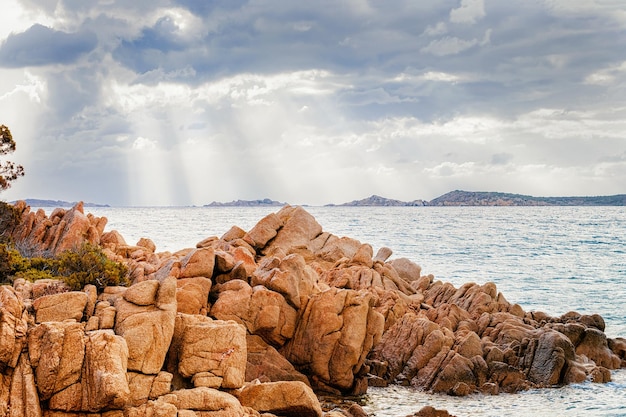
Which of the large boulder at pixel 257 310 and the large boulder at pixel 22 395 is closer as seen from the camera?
the large boulder at pixel 22 395

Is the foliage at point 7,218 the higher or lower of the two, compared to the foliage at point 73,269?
higher

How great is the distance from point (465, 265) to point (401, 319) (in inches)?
1984

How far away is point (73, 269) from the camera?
1153 inches

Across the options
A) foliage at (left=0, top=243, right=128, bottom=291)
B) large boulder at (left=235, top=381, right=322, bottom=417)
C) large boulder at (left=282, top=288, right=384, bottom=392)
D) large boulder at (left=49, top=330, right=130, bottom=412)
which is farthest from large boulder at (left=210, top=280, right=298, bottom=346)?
large boulder at (left=49, top=330, right=130, bottom=412)

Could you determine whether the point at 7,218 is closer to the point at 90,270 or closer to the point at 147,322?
the point at 90,270

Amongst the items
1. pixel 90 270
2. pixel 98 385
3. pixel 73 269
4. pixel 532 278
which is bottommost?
pixel 532 278

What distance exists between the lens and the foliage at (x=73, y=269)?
2662 centimetres

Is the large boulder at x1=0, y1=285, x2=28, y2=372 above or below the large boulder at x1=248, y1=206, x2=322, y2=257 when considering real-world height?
below

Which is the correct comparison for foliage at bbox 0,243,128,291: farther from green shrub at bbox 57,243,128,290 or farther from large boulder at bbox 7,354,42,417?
large boulder at bbox 7,354,42,417

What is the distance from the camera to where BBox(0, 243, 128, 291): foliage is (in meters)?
26.6

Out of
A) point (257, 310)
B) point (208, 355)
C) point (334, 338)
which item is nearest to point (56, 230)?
point (257, 310)

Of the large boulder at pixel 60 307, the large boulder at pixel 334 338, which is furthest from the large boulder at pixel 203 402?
the large boulder at pixel 334 338

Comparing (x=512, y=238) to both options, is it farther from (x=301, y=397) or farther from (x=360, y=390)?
(x=301, y=397)

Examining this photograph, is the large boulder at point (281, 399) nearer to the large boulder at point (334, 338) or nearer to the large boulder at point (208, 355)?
the large boulder at point (208, 355)
